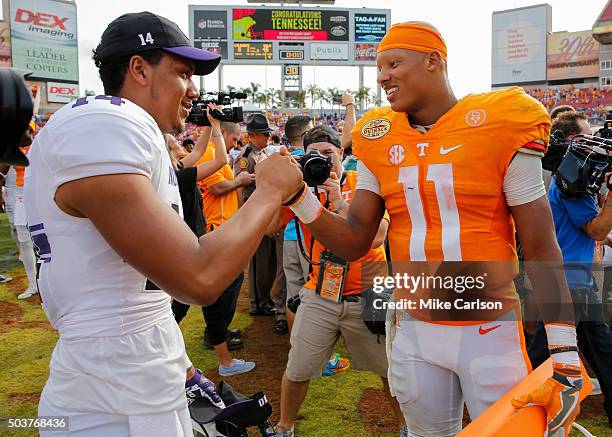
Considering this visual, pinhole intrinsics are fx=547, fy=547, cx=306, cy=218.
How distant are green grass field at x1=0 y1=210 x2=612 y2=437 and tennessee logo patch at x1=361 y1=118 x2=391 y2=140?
211 centimetres

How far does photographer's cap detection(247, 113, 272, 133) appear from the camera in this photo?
19.9 ft

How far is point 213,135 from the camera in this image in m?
4.55

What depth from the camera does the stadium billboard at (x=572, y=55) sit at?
Result: 51375mm

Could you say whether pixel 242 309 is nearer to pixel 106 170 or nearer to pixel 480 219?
pixel 480 219

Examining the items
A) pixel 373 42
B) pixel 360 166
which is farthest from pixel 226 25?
pixel 360 166

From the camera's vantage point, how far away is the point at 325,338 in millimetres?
3443

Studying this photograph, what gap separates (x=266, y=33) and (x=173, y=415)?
45.5 metres

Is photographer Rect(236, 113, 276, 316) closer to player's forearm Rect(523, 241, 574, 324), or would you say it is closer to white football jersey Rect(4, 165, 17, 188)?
white football jersey Rect(4, 165, 17, 188)

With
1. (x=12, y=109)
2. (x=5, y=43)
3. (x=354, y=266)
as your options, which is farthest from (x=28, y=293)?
(x=5, y=43)

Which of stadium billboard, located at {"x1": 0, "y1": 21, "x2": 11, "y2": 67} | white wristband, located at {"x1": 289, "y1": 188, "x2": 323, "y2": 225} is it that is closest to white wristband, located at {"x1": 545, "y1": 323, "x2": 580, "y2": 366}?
white wristband, located at {"x1": 289, "y1": 188, "x2": 323, "y2": 225}

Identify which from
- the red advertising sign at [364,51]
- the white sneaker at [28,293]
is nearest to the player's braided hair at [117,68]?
the white sneaker at [28,293]

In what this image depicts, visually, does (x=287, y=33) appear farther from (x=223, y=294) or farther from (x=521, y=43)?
(x=223, y=294)

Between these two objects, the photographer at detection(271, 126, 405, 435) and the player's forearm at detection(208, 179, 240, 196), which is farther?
the player's forearm at detection(208, 179, 240, 196)

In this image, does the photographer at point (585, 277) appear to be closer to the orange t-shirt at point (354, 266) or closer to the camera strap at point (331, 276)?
the orange t-shirt at point (354, 266)
